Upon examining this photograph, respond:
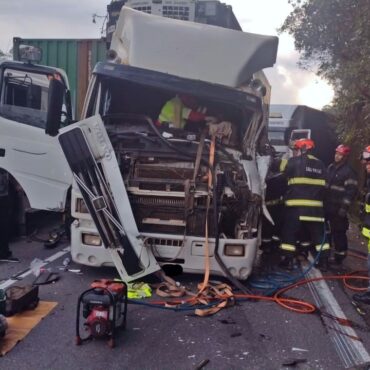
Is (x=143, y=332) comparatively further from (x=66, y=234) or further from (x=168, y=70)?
(x=66, y=234)

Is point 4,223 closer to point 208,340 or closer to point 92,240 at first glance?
point 92,240

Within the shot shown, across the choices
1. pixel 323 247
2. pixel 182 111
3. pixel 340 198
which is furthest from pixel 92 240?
pixel 340 198

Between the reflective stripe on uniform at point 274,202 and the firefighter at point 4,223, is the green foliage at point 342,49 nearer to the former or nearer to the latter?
the reflective stripe on uniform at point 274,202

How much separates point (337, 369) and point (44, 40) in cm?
944

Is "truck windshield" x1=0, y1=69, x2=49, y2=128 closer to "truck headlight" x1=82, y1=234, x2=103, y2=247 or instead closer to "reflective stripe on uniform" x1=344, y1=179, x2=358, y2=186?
"truck headlight" x1=82, y1=234, x2=103, y2=247

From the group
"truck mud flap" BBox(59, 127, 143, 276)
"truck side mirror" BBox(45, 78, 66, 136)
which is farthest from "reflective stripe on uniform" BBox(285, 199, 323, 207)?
"truck side mirror" BBox(45, 78, 66, 136)

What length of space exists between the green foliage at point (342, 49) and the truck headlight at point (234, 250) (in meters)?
4.46

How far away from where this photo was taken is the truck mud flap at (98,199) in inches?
195

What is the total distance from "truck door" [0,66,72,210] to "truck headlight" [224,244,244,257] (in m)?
2.84

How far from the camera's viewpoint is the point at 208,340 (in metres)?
3.99

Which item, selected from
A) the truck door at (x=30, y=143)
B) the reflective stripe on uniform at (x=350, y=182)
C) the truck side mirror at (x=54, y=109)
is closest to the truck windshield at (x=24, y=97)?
the truck door at (x=30, y=143)

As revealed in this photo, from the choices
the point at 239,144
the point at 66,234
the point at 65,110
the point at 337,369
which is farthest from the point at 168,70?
the point at 337,369

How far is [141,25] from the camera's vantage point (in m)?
5.69

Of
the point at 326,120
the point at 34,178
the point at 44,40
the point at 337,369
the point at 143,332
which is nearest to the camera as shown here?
the point at 337,369
